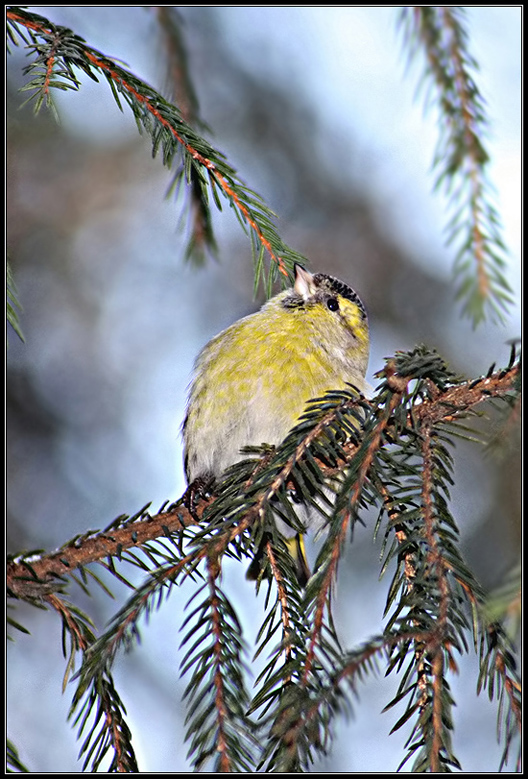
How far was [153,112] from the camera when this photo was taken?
1.50m

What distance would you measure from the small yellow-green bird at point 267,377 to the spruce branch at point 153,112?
1.49 feet

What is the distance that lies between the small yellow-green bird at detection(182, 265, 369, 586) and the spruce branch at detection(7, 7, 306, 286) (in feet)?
1.49

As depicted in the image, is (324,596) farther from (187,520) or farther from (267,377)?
(267,377)

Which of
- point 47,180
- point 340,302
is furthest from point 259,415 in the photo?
point 47,180

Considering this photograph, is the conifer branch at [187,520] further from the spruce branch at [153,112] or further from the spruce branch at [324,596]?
the spruce branch at [153,112]

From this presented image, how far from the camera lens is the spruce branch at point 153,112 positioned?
4.63 feet

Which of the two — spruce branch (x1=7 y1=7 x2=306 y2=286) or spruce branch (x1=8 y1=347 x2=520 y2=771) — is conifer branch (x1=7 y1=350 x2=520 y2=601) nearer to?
spruce branch (x1=8 y1=347 x2=520 y2=771)

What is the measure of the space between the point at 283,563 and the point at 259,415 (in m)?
0.76

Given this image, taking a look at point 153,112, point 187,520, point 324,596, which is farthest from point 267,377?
point 324,596

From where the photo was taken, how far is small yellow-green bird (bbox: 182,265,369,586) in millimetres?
2094

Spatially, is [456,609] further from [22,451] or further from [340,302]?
[22,451]

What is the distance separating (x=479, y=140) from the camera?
1.35 metres

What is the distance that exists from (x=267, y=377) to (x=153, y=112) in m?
0.82

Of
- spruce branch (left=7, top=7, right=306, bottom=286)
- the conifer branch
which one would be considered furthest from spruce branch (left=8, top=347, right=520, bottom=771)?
spruce branch (left=7, top=7, right=306, bottom=286)
